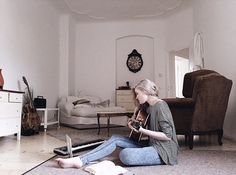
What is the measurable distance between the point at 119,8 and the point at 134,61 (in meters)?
1.62

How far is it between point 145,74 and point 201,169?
5512 mm

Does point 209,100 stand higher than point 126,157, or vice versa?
point 209,100

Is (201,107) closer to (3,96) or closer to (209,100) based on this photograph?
(209,100)

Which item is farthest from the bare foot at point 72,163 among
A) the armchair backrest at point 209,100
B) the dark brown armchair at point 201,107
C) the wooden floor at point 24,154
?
the armchair backrest at point 209,100

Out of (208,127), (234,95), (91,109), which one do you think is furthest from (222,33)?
(91,109)

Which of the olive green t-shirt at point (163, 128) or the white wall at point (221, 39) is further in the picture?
the white wall at point (221, 39)

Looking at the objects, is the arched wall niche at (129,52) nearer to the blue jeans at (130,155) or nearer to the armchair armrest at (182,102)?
the armchair armrest at (182,102)

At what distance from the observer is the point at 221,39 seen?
434cm

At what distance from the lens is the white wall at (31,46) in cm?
433

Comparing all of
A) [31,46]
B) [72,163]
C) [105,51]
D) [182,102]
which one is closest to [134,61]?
[105,51]

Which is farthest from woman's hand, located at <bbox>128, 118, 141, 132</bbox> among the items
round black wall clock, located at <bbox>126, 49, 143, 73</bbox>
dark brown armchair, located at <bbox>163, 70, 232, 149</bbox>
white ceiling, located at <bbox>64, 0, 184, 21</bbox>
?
round black wall clock, located at <bbox>126, 49, 143, 73</bbox>

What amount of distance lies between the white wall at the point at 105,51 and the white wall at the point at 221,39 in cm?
216

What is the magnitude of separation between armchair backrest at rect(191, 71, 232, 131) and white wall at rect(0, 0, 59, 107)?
311cm

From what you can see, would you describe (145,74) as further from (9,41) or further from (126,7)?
(9,41)
